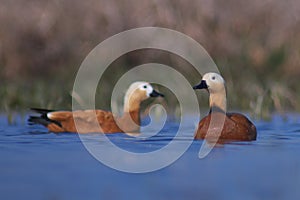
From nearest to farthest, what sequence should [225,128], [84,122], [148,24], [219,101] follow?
[225,128], [219,101], [84,122], [148,24]

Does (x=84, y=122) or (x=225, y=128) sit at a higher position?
(x=84, y=122)

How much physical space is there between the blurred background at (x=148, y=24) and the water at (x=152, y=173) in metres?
3.67

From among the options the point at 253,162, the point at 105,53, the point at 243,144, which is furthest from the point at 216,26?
the point at 253,162

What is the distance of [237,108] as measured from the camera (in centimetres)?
1135

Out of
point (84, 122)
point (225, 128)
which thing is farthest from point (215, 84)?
point (84, 122)

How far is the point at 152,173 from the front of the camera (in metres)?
6.48

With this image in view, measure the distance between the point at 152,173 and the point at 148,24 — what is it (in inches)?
251

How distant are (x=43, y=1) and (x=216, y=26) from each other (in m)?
2.43

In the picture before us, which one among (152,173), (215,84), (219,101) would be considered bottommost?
(152,173)

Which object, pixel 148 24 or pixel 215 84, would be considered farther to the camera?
pixel 148 24

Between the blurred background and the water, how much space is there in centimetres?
367

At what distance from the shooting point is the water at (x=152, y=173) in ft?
18.6

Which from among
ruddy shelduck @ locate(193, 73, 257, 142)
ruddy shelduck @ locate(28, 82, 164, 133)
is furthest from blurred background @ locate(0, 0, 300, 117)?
ruddy shelduck @ locate(193, 73, 257, 142)

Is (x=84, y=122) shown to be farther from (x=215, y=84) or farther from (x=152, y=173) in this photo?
(x=152, y=173)
